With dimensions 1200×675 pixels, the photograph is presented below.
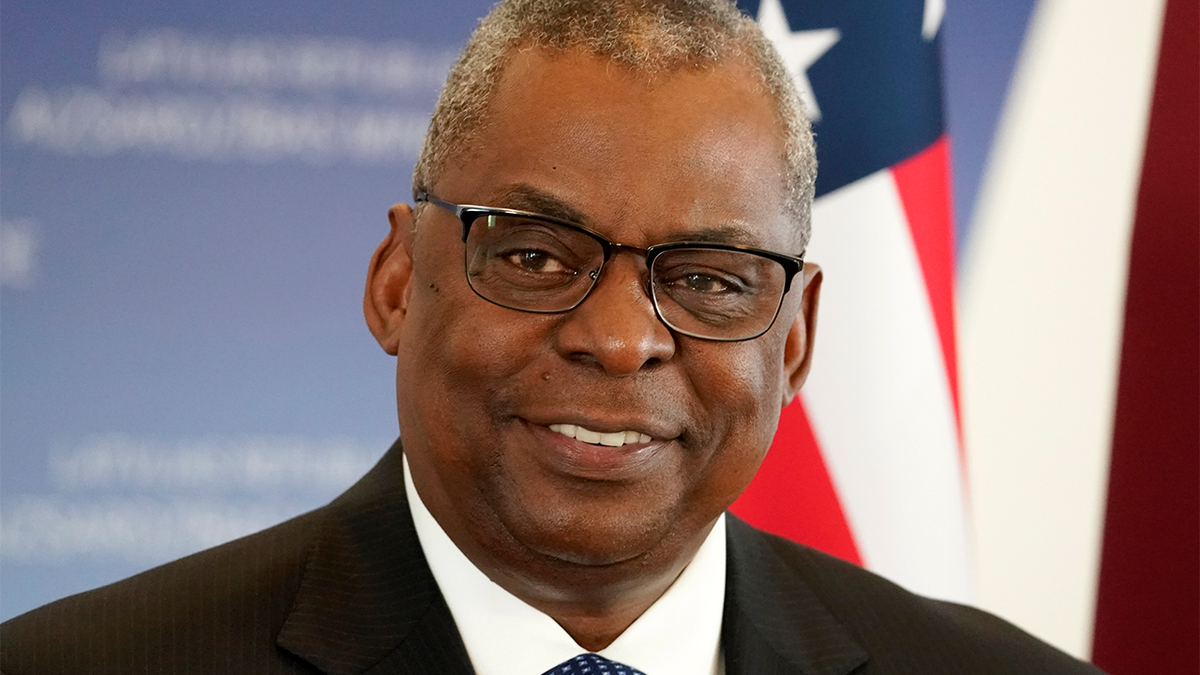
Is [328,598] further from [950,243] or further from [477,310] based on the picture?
[950,243]

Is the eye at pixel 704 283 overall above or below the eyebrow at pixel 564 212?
below

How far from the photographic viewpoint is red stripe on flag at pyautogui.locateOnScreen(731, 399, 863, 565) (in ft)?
8.92

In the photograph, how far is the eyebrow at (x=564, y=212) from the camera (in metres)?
1.54

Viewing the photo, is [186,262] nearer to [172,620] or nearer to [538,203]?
[172,620]

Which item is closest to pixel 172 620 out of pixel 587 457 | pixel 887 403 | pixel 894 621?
Answer: pixel 587 457

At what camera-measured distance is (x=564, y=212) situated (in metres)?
1.54

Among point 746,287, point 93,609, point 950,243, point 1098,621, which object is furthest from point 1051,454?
point 93,609

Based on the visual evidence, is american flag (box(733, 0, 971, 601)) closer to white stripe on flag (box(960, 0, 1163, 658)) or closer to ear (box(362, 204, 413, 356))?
white stripe on flag (box(960, 0, 1163, 658))

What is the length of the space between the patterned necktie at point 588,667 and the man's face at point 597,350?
0.15 meters

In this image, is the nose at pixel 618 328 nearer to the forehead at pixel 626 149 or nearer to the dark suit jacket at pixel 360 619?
the forehead at pixel 626 149

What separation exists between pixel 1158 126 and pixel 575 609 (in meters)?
2.06

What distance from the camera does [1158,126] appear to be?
9.66ft

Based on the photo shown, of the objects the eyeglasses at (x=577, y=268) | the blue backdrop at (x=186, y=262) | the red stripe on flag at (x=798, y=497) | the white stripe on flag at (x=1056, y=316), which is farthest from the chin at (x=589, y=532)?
the white stripe on flag at (x=1056, y=316)

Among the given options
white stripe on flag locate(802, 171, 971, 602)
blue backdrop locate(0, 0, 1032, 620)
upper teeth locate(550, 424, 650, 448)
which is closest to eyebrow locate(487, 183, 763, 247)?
upper teeth locate(550, 424, 650, 448)
